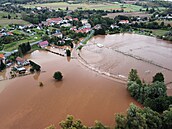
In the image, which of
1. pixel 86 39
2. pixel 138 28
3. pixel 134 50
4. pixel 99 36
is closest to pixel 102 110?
pixel 134 50

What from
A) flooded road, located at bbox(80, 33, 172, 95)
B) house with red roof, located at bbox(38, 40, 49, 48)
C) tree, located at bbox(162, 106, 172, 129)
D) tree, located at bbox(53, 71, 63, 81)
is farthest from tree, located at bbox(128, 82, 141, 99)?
house with red roof, located at bbox(38, 40, 49, 48)

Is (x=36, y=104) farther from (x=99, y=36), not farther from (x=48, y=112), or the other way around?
(x=99, y=36)

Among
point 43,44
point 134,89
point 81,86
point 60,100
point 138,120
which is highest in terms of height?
point 138,120

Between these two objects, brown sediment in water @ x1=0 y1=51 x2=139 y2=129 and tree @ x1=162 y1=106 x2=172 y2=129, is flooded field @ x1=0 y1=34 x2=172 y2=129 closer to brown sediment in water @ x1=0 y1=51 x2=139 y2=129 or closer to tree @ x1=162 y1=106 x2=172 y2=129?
brown sediment in water @ x1=0 y1=51 x2=139 y2=129

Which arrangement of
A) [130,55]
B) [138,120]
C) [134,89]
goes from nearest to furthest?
[138,120], [134,89], [130,55]

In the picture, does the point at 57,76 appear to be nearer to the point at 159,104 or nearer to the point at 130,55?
the point at 159,104

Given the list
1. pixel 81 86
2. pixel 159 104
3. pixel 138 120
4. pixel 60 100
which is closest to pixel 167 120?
pixel 138 120

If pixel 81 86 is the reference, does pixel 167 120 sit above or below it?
above

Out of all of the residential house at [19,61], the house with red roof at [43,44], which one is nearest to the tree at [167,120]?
the residential house at [19,61]

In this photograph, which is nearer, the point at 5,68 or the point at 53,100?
the point at 53,100
